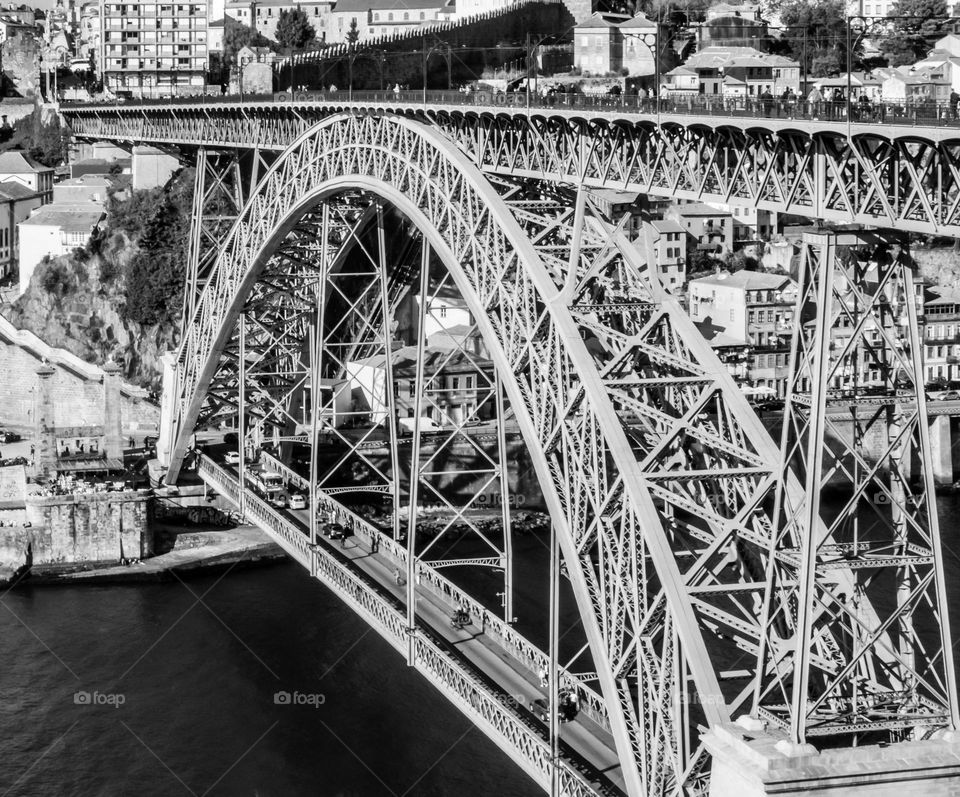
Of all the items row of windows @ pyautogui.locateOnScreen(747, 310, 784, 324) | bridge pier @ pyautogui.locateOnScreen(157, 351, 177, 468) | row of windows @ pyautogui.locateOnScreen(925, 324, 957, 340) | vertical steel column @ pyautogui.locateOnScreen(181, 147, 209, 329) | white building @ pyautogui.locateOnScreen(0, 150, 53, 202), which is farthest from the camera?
white building @ pyautogui.locateOnScreen(0, 150, 53, 202)

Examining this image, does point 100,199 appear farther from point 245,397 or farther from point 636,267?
point 636,267

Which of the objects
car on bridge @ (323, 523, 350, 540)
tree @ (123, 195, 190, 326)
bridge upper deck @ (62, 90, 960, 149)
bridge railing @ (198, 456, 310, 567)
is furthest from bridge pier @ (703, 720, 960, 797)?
tree @ (123, 195, 190, 326)

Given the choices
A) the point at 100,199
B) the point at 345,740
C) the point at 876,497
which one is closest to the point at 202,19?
the point at 100,199

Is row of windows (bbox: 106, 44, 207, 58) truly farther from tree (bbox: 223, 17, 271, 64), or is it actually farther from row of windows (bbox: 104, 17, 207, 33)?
tree (bbox: 223, 17, 271, 64)

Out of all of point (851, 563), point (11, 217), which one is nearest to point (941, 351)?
point (11, 217)

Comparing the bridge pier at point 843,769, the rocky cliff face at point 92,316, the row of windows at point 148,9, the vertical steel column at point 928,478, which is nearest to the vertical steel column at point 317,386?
the bridge pier at point 843,769

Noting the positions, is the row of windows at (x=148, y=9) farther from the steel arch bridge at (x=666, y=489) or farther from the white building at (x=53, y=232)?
the steel arch bridge at (x=666, y=489)
